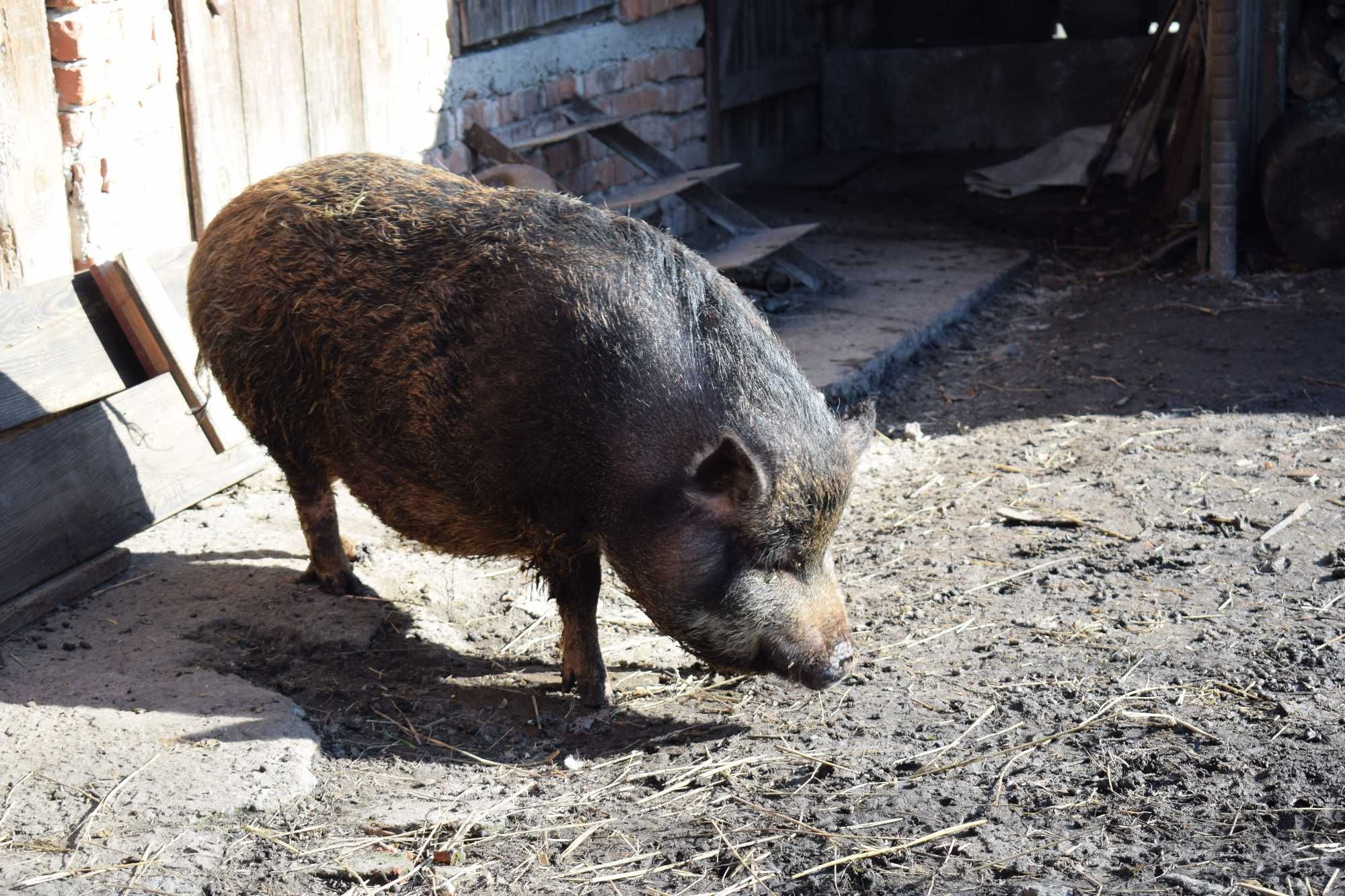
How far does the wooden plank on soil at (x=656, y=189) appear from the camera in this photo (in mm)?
6555

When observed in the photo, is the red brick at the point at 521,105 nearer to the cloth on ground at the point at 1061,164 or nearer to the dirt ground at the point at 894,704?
the dirt ground at the point at 894,704

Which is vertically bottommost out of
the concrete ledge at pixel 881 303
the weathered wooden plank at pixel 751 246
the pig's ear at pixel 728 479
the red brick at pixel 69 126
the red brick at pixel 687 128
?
the concrete ledge at pixel 881 303

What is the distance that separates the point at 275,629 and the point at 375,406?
836mm

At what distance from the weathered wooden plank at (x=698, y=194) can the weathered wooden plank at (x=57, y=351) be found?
3259mm

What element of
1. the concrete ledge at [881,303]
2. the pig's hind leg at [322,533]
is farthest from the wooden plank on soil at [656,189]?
the pig's hind leg at [322,533]

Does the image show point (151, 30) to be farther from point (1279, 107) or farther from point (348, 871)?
point (1279, 107)

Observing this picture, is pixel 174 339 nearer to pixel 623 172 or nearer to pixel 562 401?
pixel 562 401

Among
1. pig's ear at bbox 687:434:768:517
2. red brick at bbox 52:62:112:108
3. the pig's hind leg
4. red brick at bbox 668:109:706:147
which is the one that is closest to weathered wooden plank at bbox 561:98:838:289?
red brick at bbox 668:109:706:147

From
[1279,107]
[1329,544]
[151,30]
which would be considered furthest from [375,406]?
[1279,107]

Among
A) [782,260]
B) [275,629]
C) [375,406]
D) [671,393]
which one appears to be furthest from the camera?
[782,260]

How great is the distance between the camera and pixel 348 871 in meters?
2.71

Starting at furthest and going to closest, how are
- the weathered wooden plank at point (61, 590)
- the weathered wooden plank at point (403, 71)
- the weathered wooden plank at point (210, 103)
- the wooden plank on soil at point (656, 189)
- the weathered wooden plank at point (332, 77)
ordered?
the wooden plank on soil at point (656, 189)
the weathered wooden plank at point (403, 71)
the weathered wooden plank at point (332, 77)
the weathered wooden plank at point (210, 103)
the weathered wooden plank at point (61, 590)

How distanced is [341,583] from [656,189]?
341 cm

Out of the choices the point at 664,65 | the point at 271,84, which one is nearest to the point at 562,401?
the point at 271,84
